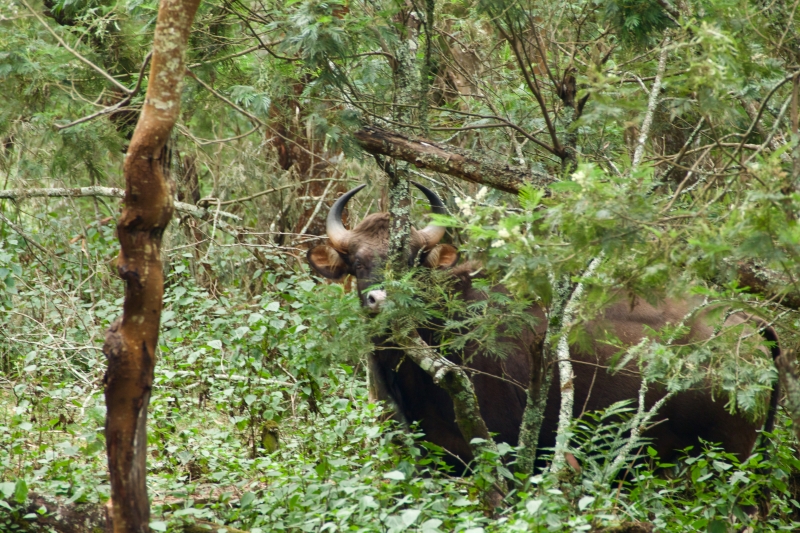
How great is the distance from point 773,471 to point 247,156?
255 inches

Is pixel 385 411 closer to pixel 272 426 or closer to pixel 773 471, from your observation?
pixel 272 426

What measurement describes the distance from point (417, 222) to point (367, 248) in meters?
0.95

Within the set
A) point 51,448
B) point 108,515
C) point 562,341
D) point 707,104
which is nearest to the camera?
point 707,104

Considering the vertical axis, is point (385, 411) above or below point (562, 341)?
below

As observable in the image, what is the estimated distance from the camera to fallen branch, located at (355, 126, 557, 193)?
4836mm

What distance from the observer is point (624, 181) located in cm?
329

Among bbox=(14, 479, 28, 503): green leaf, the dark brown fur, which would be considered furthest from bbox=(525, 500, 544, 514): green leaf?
bbox=(14, 479, 28, 503): green leaf

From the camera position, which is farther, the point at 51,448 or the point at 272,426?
the point at 272,426

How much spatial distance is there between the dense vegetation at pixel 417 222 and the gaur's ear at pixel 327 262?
30 centimetres

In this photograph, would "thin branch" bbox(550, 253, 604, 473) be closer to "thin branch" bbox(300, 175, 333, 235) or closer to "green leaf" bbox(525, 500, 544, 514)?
"green leaf" bbox(525, 500, 544, 514)

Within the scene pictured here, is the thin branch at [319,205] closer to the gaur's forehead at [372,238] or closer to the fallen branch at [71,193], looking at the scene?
the fallen branch at [71,193]

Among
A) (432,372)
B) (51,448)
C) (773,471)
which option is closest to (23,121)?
(51,448)

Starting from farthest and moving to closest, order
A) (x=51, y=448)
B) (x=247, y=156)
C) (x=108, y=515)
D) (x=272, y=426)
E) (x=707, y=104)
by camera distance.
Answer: (x=247, y=156) < (x=272, y=426) < (x=51, y=448) < (x=108, y=515) < (x=707, y=104)

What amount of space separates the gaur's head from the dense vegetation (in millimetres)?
342
